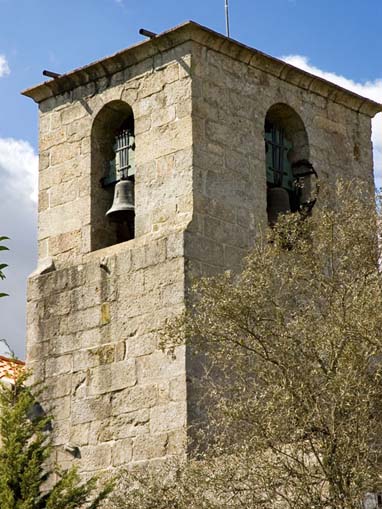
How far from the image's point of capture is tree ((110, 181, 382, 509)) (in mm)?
9203

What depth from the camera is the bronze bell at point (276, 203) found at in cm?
1309

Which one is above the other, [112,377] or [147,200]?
[147,200]

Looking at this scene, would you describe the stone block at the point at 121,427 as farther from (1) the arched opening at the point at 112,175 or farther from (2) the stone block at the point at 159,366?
(1) the arched opening at the point at 112,175

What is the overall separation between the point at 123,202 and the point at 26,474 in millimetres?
3043

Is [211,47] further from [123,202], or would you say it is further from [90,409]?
[90,409]

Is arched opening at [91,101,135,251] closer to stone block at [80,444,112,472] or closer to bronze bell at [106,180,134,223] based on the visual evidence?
bronze bell at [106,180,134,223]

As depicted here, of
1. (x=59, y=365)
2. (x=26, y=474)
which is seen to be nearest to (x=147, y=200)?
(x=59, y=365)

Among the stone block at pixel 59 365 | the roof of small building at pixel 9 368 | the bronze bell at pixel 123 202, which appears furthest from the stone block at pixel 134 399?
the bronze bell at pixel 123 202

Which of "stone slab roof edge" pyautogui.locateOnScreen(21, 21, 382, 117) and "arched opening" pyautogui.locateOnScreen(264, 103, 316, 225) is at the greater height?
"stone slab roof edge" pyautogui.locateOnScreen(21, 21, 382, 117)

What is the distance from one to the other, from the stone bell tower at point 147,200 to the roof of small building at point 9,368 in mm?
347

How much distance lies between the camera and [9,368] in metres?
14.1

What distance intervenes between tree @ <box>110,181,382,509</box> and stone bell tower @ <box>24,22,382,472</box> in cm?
125

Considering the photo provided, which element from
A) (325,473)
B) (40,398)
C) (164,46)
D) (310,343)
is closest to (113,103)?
(164,46)

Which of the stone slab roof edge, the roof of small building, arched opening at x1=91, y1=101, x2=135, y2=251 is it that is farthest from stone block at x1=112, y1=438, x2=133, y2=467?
the stone slab roof edge
